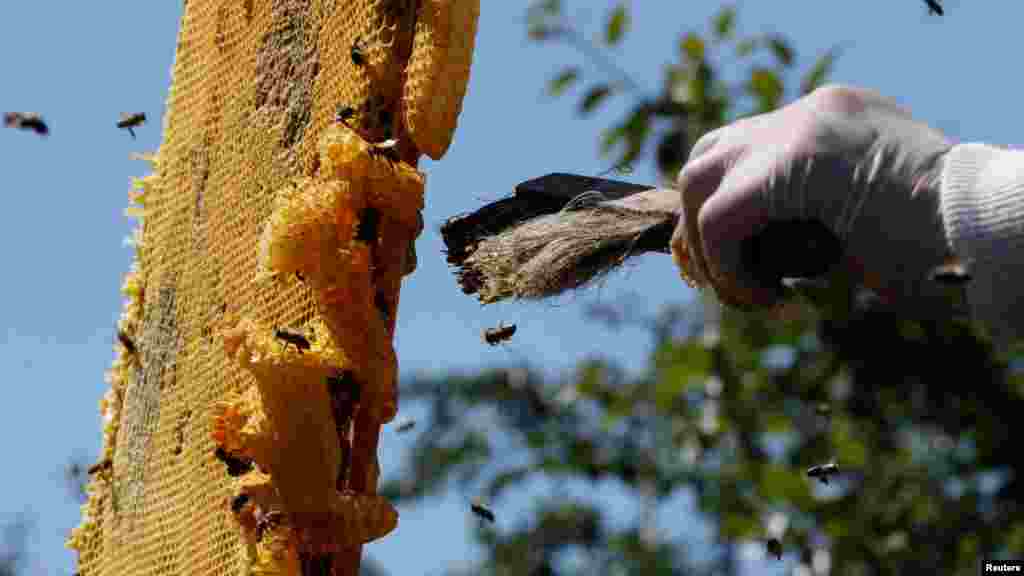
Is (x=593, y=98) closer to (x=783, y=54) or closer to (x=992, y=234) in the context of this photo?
(x=783, y=54)

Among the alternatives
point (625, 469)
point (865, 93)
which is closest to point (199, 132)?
point (865, 93)

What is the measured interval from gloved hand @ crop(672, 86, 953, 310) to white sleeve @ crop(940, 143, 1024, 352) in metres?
0.04

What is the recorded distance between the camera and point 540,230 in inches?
119

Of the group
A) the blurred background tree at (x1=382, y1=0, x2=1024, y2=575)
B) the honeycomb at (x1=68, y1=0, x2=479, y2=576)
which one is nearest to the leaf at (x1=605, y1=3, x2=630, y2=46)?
the blurred background tree at (x1=382, y1=0, x2=1024, y2=575)

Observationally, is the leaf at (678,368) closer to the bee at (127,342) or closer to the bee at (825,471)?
the bee at (825,471)

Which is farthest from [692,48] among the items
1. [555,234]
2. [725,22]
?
[555,234]

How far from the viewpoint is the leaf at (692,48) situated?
5.90 m

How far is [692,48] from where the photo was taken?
19.4 feet

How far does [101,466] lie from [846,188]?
68.7 inches

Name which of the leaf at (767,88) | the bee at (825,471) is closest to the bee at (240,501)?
the bee at (825,471)

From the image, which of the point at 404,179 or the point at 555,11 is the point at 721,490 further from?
the point at 404,179

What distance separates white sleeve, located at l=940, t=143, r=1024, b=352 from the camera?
230cm

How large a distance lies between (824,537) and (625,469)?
1.75m

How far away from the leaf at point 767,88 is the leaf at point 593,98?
1.50 feet
